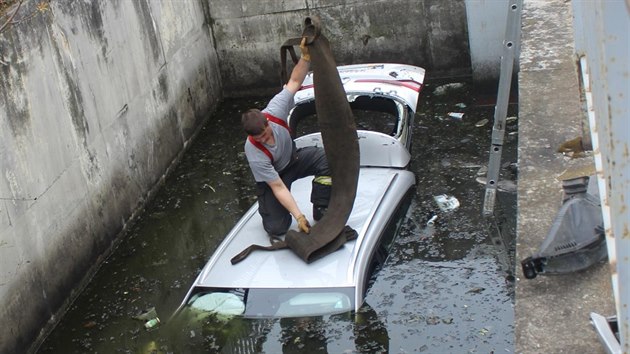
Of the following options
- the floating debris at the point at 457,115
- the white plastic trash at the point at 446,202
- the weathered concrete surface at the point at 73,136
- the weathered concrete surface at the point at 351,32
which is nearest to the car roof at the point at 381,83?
the white plastic trash at the point at 446,202

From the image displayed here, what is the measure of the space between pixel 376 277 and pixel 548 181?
2.39 meters

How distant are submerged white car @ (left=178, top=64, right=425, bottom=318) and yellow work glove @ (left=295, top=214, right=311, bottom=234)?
0.24m

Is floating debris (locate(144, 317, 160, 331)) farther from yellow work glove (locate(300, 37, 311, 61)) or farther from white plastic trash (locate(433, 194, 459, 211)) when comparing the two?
white plastic trash (locate(433, 194, 459, 211))

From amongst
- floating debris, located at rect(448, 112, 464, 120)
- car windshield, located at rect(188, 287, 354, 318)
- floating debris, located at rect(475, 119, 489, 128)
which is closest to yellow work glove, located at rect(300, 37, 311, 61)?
car windshield, located at rect(188, 287, 354, 318)

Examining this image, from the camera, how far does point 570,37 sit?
27.4 ft

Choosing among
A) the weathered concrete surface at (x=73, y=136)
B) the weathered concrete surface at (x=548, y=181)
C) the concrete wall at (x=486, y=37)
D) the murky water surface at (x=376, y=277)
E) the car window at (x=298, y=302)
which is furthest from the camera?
the concrete wall at (x=486, y=37)

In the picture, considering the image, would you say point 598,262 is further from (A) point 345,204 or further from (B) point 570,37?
(B) point 570,37

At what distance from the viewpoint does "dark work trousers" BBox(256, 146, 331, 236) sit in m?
7.71

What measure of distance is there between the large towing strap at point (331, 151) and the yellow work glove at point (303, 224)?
0.05 meters

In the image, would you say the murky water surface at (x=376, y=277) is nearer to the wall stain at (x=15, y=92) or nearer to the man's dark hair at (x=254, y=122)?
the man's dark hair at (x=254, y=122)

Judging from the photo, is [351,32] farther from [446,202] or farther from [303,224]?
[303,224]

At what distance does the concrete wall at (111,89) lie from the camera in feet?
26.1

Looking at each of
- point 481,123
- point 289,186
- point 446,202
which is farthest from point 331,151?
point 481,123

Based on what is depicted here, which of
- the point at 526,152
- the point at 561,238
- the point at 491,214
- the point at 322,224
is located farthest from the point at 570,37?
the point at 561,238
